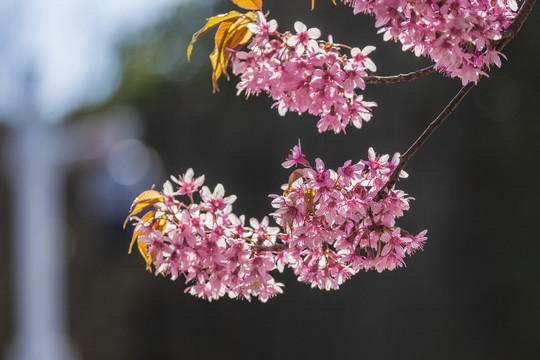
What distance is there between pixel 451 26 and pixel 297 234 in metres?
0.25

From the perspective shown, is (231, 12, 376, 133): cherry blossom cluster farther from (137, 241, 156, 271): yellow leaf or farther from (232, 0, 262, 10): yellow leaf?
(137, 241, 156, 271): yellow leaf

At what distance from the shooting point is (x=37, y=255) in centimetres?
467

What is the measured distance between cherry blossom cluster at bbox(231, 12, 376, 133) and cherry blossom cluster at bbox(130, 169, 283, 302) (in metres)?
0.14

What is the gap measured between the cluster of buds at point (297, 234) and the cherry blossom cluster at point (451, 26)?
4.9 inches

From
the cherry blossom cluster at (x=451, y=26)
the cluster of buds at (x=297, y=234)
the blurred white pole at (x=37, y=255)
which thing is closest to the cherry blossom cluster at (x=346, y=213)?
the cluster of buds at (x=297, y=234)

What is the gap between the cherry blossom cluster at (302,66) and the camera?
0.61 metres

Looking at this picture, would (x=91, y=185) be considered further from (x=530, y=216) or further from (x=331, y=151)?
(x=530, y=216)

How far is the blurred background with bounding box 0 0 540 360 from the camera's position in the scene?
2.48 metres

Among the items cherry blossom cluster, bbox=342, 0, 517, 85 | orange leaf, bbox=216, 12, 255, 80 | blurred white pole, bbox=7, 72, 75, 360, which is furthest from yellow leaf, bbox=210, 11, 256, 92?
blurred white pole, bbox=7, 72, 75, 360

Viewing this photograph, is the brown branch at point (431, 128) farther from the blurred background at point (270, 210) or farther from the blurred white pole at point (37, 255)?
the blurred white pole at point (37, 255)

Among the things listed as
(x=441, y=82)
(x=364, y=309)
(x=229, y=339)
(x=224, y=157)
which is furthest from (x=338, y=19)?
(x=229, y=339)

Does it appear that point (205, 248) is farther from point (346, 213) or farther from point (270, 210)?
point (270, 210)

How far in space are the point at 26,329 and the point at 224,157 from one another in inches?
88.1

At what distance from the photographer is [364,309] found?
275cm
